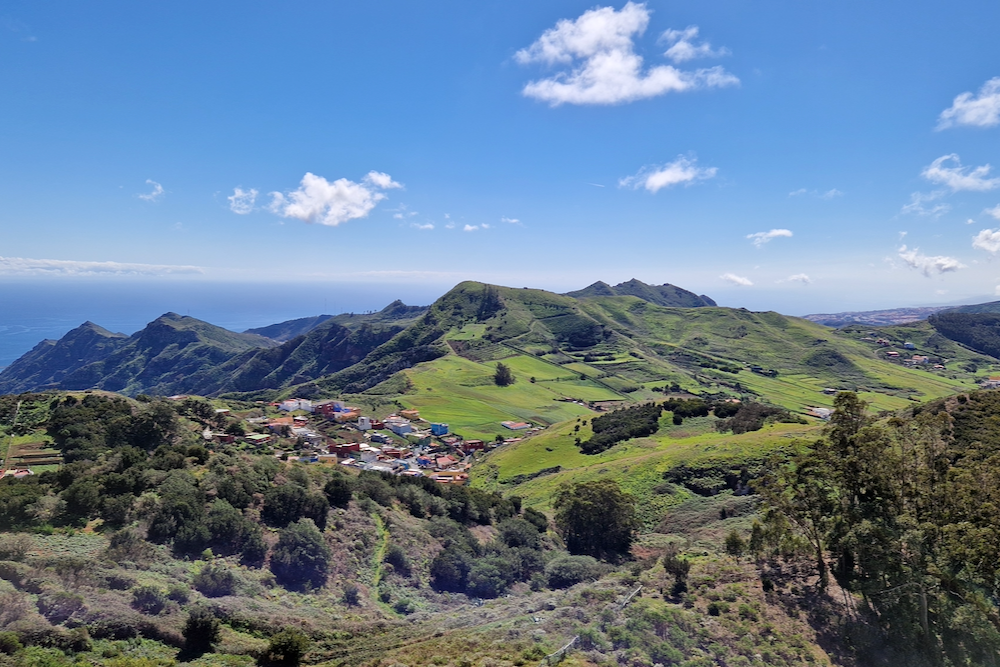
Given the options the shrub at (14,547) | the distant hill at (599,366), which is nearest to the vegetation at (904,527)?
Answer: the shrub at (14,547)

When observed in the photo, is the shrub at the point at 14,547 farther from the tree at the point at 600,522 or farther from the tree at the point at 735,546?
the tree at the point at 735,546

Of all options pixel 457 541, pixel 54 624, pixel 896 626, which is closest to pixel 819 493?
pixel 896 626

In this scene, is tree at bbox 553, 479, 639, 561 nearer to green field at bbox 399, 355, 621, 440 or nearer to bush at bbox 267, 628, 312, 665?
bush at bbox 267, 628, 312, 665

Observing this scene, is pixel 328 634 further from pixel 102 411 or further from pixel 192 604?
pixel 102 411

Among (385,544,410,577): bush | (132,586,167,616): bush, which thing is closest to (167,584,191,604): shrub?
(132,586,167,616): bush

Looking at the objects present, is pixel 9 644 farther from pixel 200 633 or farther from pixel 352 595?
pixel 352 595

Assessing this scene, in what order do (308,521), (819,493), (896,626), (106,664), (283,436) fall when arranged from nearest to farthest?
(106,664), (896,626), (819,493), (308,521), (283,436)
